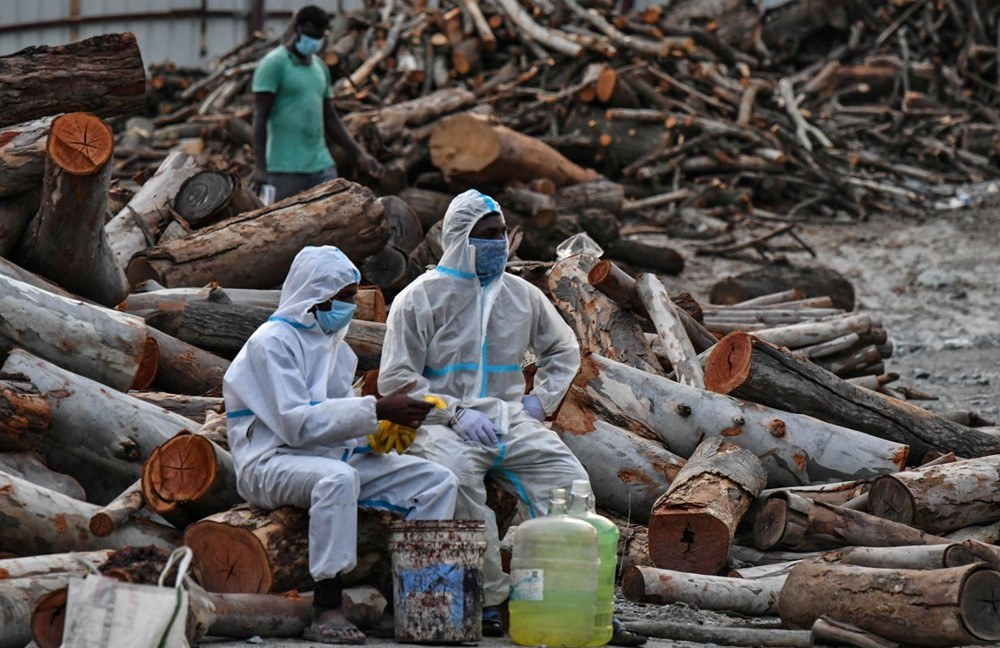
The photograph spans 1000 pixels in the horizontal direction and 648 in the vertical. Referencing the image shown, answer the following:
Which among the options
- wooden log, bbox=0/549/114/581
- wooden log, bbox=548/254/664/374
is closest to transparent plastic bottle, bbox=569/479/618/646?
wooden log, bbox=0/549/114/581

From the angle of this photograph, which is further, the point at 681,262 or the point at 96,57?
the point at 681,262

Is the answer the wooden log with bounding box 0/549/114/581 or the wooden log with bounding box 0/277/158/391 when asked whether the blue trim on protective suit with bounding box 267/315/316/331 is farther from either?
the wooden log with bounding box 0/277/158/391

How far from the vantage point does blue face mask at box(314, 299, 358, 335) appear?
5766 mm

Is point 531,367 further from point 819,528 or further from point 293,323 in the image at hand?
point 293,323

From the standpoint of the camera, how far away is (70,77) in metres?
8.89

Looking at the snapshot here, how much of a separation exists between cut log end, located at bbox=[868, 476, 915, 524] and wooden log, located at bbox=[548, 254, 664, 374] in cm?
179

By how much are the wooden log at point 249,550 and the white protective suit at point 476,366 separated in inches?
27.7

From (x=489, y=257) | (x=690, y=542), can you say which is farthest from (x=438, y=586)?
(x=690, y=542)

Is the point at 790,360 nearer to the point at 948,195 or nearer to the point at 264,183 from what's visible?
the point at 264,183

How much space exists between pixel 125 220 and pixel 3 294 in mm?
2798

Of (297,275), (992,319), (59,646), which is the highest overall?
(297,275)

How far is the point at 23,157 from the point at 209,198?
2057 millimetres

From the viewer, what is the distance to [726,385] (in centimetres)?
808

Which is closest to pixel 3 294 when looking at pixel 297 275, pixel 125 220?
pixel 297 275
